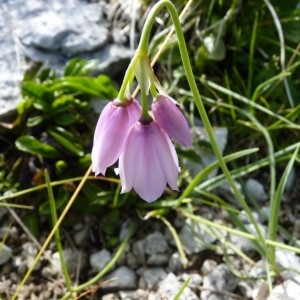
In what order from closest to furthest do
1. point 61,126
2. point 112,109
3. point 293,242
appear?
point 112,109, point 293,242, point 61,126

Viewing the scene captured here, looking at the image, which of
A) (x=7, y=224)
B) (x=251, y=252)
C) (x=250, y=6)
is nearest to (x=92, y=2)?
(x=250, y=6)

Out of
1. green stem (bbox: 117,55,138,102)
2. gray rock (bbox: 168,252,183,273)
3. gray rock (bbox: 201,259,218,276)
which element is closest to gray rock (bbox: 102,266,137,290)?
gray rock (bbox: 168,252,183,273)

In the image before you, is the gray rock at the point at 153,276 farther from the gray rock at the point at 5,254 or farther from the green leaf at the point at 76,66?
the green leaf at the point at 76,66

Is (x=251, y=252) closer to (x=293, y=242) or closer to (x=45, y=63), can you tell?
(x=293, y=242)

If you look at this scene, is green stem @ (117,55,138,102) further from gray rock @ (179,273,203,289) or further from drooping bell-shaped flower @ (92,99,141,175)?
gray rock @ (179,273,203,289)

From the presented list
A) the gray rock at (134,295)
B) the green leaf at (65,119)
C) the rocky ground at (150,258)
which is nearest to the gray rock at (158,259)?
the rocky ground at (150,258)

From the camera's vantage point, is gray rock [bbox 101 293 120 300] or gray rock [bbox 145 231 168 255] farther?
gray rock [bbox 145 231 168 255]

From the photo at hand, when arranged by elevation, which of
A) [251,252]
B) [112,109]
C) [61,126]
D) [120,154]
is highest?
[112,109]
